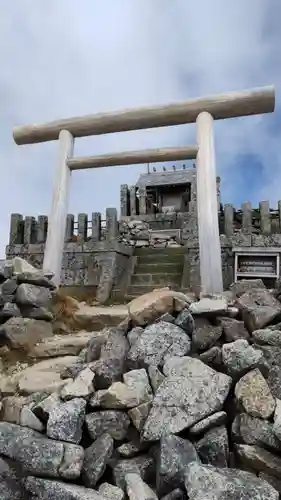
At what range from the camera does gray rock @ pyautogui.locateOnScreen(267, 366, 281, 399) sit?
92.6 inches

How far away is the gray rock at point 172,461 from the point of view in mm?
1980

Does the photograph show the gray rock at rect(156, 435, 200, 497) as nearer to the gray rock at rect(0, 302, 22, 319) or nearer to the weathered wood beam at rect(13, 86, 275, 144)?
the gray rock at rect(0, 302, 22, 319)

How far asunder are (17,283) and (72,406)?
1.91 m

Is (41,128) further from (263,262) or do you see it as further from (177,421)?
(177,421)

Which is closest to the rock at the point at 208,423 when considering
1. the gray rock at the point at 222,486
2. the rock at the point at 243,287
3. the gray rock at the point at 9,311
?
the gray rock at the point at 222,486

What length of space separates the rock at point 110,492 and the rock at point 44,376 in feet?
2.61

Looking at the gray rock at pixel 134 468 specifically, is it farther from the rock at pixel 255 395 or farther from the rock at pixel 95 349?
the rock at pixel 95 349

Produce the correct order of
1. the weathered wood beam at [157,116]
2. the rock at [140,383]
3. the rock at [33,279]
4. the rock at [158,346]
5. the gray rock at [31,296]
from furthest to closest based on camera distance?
the weathered wood beam at [157,116]
the rock at [33,279]
the gray rock at [31,296]
the rock at [158,346]
the rock at [140,383]

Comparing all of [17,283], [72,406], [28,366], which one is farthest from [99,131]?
[72,406]

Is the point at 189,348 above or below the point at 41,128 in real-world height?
below

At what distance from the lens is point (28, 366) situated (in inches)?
Answer: 132

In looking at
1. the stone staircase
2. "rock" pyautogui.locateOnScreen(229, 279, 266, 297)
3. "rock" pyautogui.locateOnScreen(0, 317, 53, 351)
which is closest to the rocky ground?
"rock" pyautogui.locateOnScreen(229, 279, 266, 297)

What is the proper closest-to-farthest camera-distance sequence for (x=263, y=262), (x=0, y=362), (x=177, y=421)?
(x=177, y=421), (x=0, y=362), (x=263, y=262)

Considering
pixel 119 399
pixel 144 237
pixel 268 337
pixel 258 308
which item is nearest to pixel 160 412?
pixel 119 399
